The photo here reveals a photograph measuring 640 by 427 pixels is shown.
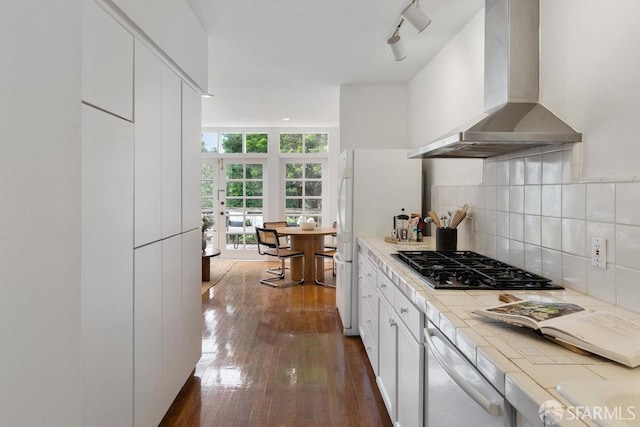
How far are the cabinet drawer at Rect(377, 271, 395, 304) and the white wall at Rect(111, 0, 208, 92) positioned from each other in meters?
1.71

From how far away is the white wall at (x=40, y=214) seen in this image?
2.72 ft

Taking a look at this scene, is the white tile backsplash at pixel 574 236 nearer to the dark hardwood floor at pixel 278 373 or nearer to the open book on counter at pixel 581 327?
the open book on counter at pixel 581 327

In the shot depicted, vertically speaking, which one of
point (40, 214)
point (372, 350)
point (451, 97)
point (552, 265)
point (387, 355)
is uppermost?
point (451, 97)

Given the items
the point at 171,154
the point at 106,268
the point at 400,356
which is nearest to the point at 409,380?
the point at 400,356

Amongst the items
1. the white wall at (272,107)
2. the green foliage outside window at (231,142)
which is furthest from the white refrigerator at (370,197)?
the green foliage outside window at (231,142)

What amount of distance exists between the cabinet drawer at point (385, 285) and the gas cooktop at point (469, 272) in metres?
0.14

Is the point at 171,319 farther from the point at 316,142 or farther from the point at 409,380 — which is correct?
the point at 316,142

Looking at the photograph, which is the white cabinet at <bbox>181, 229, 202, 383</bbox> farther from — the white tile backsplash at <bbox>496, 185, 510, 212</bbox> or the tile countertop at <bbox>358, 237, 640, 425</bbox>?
the white tile backsplash at <bbox>496, 185, 510, 212</bbox>

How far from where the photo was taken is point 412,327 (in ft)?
5.29

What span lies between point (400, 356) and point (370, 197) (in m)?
1.95

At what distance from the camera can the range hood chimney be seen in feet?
5.45

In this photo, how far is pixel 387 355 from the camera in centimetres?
212

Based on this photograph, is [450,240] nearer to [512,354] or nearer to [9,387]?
[512,354]

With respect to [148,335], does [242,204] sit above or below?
above
